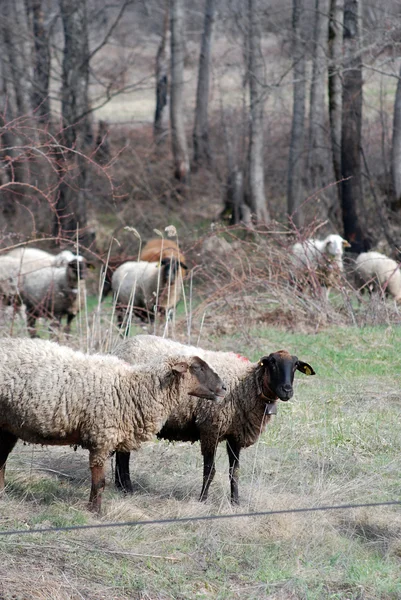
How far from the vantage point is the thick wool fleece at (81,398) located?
5945 millimetres

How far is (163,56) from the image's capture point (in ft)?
104

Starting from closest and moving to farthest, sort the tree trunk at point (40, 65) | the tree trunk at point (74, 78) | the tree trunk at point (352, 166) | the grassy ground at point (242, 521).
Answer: the grassy ground at point (242, 521) < the tree trunk at point (352, 166) < the tree trunk at point (74, 78) < the tree trunk at point (40, 65)

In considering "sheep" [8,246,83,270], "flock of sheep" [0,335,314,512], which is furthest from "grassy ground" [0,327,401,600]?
"sheep" [8,246,83,270]

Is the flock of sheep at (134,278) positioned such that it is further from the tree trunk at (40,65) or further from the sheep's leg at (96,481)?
the tree trunk at (40,65)

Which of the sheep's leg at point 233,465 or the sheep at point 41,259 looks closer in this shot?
the sheep's leg at point 233,465

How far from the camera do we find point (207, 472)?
641 cm

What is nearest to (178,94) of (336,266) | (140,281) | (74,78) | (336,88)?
(74,78)

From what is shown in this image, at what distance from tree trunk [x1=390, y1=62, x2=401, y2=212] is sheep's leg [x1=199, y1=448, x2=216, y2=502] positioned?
12.7 meters

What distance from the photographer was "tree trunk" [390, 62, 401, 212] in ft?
57.7

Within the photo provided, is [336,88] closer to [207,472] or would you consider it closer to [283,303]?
[283,303]

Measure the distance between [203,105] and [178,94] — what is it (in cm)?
343

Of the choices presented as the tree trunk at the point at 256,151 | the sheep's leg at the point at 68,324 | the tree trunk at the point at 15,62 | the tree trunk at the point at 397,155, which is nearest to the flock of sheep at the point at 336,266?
the tree trunk at the point at 397,155

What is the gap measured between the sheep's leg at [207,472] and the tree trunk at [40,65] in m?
15.4

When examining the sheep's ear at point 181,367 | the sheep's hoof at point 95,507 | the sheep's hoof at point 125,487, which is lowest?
the sheep's hoof at point 125,487
